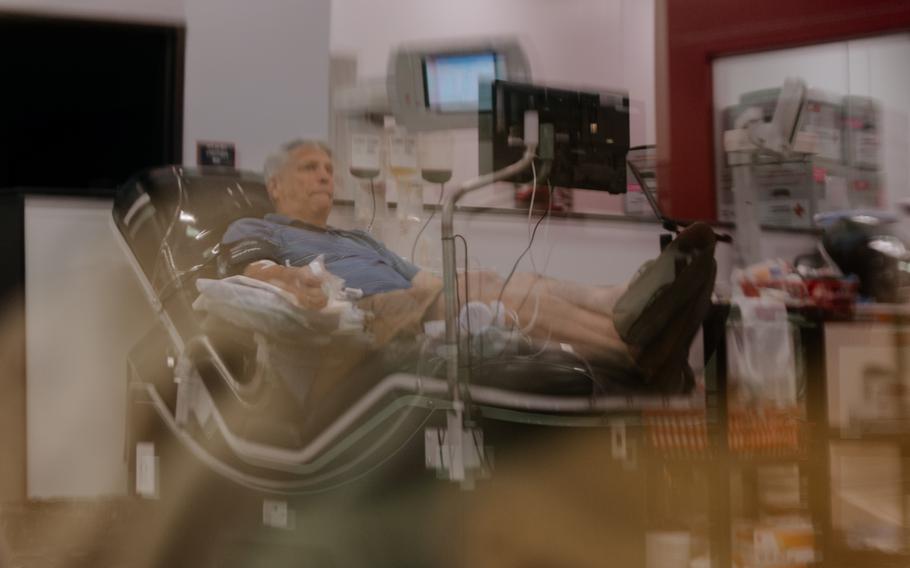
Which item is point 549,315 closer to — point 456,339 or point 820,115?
point 456,339

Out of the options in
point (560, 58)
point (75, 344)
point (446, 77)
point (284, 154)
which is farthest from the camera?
point (75, 344)

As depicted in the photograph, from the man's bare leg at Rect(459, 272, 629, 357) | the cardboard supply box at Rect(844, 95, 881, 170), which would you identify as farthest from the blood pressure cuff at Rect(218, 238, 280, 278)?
the cardboard supply box at Rect(844, 95, 881, 170)

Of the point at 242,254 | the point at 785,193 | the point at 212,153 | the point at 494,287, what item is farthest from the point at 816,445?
the point at 212,153

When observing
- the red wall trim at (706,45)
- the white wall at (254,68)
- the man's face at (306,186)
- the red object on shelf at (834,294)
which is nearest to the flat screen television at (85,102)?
the white wall at (254,68)

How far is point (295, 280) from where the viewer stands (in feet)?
6.19

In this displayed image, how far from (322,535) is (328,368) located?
0.34 m

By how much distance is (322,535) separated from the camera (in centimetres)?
186

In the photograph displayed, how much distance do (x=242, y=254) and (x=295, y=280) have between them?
0.17 metres

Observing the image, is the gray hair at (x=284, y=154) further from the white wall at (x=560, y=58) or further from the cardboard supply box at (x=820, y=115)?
the cardboard supply box at (x=820, y=115)

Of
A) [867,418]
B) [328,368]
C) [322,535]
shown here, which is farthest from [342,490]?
[867,418]

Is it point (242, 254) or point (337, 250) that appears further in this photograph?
point (337, 250)

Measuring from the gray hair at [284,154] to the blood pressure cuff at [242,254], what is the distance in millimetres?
489

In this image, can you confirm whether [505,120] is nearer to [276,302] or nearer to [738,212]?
[276,302]

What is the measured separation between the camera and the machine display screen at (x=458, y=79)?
1971 millimetres
